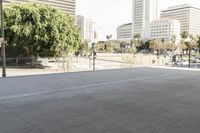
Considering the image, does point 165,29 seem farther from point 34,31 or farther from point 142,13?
point 34,31

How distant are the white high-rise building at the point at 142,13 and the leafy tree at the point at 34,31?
4959 inches

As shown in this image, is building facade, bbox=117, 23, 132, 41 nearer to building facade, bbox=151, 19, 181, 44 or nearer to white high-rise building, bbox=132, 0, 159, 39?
white high-rise building, bbox=132, 0, 159, 39

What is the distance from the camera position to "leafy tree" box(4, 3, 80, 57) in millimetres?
24734

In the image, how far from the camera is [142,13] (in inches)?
6029

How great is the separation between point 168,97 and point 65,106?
3.34 m

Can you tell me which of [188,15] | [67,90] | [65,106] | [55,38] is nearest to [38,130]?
[65,106]

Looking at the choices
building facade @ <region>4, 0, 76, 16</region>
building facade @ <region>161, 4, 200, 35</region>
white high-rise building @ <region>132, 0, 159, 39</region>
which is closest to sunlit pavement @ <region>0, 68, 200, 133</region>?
building facade @ <region>4, 0, 76, 16</region>

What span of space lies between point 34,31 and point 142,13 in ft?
446

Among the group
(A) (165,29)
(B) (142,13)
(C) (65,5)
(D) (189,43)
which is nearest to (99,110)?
(D) (189,43)

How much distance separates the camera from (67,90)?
29.5 ft

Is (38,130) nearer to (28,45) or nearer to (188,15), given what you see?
(28,45)

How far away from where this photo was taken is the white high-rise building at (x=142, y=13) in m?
152

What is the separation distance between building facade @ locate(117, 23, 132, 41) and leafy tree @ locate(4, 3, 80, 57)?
434 ft

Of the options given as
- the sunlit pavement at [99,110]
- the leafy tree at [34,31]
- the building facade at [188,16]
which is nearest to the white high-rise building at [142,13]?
the building facade at [188,16]
